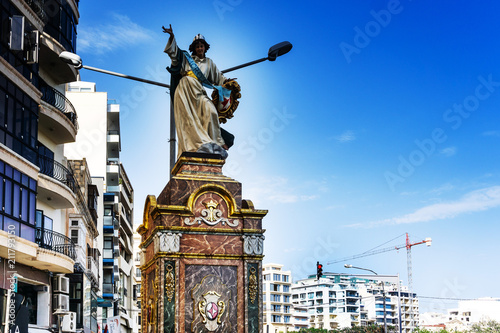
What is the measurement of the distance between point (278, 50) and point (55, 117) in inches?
902

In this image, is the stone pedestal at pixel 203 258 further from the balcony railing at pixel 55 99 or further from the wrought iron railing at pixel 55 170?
the balcony railing at pixel 55 99

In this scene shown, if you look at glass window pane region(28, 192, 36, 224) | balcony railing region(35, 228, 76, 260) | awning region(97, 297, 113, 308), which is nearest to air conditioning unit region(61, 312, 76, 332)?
balcony railing region(35, 228, 76, 260)

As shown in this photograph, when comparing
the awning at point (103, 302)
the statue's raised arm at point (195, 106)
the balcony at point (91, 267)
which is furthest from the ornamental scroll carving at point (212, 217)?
the awning at point (103, 302)

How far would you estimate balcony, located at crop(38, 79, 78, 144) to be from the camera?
34.7 meters

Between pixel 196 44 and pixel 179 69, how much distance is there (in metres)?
0.77

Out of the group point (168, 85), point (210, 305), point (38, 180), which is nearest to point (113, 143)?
point (38, 180)

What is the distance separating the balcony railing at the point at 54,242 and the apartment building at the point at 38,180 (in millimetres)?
51

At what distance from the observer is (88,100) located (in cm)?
6322

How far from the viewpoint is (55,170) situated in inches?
1459

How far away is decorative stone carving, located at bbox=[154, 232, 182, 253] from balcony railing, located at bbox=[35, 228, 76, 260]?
19.8 m

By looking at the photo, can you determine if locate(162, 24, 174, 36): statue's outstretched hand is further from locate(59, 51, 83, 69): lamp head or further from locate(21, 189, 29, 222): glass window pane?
locate(21, 189, 29, 222): glass window pane

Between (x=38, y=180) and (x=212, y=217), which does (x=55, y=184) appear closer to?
(x=38, y=180)

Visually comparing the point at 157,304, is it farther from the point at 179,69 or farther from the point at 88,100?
the point at 88,100

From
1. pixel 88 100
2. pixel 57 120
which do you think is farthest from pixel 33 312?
pixel 88 100
